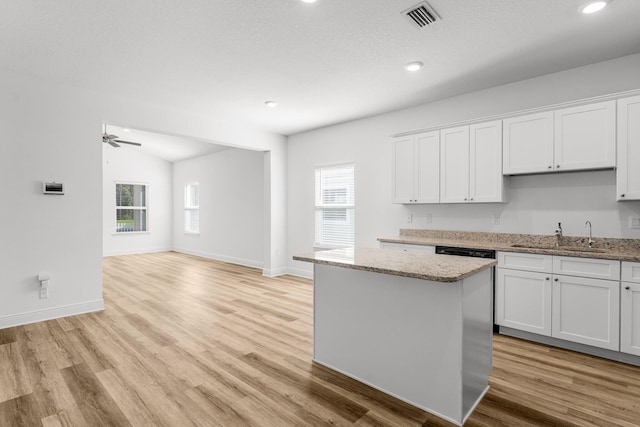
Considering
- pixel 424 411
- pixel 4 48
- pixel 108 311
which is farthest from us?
pixel 108 311

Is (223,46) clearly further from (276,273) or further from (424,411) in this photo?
(276,273)

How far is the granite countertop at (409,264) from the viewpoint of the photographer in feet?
5.92

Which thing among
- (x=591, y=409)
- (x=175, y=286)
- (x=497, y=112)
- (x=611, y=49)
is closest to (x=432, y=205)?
(x=497, y=112)

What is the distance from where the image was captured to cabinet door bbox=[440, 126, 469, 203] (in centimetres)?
381

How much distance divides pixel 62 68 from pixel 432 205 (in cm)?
454

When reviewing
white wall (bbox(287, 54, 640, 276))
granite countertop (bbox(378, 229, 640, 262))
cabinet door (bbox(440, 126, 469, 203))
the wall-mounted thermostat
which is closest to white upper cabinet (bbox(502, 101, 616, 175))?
white wall (bbox(287, 54, 640, 276))

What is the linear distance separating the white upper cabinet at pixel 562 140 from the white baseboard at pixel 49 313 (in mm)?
5076

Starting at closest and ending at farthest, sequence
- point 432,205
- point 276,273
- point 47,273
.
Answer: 1. point 47,273
2. point 432,205
3. point 276,273

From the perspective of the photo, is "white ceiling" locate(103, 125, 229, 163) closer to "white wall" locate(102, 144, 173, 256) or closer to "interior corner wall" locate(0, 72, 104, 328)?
"white wall" locate(102, 144, 173, 256)

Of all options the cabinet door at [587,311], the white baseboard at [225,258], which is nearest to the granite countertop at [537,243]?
the cabinet door at [587,311]

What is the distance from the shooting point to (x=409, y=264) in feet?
6.91

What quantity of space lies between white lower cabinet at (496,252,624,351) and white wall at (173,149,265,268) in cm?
496

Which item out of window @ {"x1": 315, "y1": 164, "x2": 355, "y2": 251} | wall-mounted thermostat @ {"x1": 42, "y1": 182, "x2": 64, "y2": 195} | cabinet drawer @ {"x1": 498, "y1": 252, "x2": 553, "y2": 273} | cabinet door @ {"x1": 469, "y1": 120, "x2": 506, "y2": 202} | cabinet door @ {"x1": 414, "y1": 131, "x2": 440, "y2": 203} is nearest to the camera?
cabinet drawer @ {"x1": 498, "y1": 252, "x2": 553, "y2": 273}

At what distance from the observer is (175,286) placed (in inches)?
213
